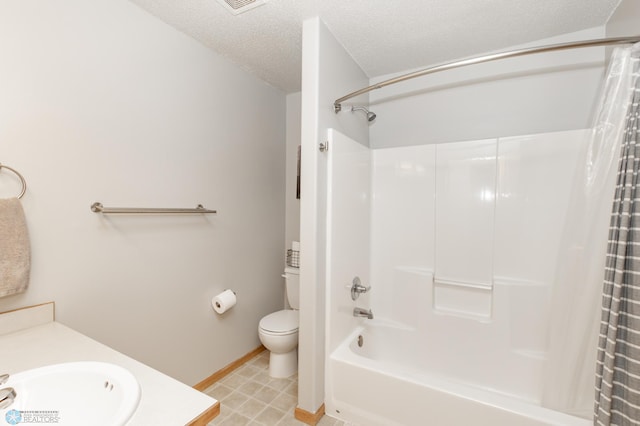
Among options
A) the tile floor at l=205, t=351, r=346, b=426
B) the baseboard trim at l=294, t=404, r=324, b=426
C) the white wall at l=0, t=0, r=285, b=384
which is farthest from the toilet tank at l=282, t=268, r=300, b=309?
the baseboard trim at l=294, t=404, r=324, b=426

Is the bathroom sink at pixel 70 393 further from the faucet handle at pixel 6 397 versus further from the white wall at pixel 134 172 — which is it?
the white wall at pixel 134 172

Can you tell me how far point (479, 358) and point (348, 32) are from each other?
2.28 meters

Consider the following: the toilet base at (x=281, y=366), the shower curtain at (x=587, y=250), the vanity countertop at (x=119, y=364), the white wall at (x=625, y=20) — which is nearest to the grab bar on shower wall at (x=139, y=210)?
the vanity countertop at (x=119, y=364)

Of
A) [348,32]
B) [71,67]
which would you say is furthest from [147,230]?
[348,32]

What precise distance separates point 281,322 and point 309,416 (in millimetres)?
670

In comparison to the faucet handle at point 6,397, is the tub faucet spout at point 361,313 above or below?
below

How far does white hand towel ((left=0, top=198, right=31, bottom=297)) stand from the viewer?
1.09 metres

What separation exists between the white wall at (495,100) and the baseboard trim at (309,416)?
1.99 m

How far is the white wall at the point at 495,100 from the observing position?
1.84m

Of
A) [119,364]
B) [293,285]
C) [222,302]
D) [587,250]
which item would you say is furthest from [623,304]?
[222,302]

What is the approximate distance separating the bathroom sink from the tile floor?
1.15 m

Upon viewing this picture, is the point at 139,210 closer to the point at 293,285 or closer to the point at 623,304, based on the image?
the point at 293,285

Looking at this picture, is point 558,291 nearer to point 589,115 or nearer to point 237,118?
point 589,115

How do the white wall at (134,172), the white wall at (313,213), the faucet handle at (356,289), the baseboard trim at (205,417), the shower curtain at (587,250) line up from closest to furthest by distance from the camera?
the baseboard trim at (205,417), the shower curtain at (587,250), the white wall at (134,172), the white wall at (313,213), the faucet handle at (356,289)
